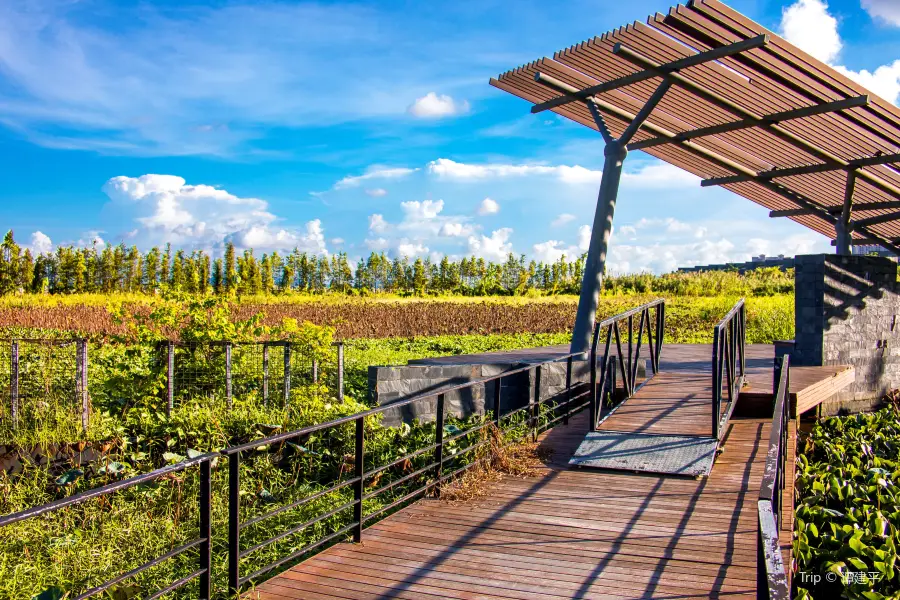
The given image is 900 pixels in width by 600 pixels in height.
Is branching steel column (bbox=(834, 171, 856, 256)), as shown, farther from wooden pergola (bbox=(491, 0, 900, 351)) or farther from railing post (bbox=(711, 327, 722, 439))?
railing post (bbox=(711, 327, 722, 439))

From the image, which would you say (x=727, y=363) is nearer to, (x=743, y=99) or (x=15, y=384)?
(x=743, y=99)

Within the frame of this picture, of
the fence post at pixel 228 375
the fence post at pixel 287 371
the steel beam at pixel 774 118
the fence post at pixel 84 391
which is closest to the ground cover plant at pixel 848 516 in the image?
the steel beam at pixel 774 118

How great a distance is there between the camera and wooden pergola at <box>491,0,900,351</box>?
28.4 ft

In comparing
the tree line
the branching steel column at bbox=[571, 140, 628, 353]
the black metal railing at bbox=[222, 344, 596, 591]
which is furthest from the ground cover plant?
the tree line

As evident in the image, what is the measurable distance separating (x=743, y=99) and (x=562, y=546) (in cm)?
804

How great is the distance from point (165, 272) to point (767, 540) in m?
39.1

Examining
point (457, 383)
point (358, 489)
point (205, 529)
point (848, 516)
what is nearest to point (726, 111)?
point (457, 383)

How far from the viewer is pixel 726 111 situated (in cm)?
1134

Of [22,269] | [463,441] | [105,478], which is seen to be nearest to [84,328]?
[105,478]

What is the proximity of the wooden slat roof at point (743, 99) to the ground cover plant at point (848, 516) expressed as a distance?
428cm

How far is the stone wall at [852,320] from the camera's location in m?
11.5

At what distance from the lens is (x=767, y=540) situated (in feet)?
8.57

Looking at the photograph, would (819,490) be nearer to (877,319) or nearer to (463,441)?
(463,441)

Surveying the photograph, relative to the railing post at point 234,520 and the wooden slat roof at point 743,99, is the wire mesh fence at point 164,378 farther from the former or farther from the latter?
the wooden slat roof at point 743,99
